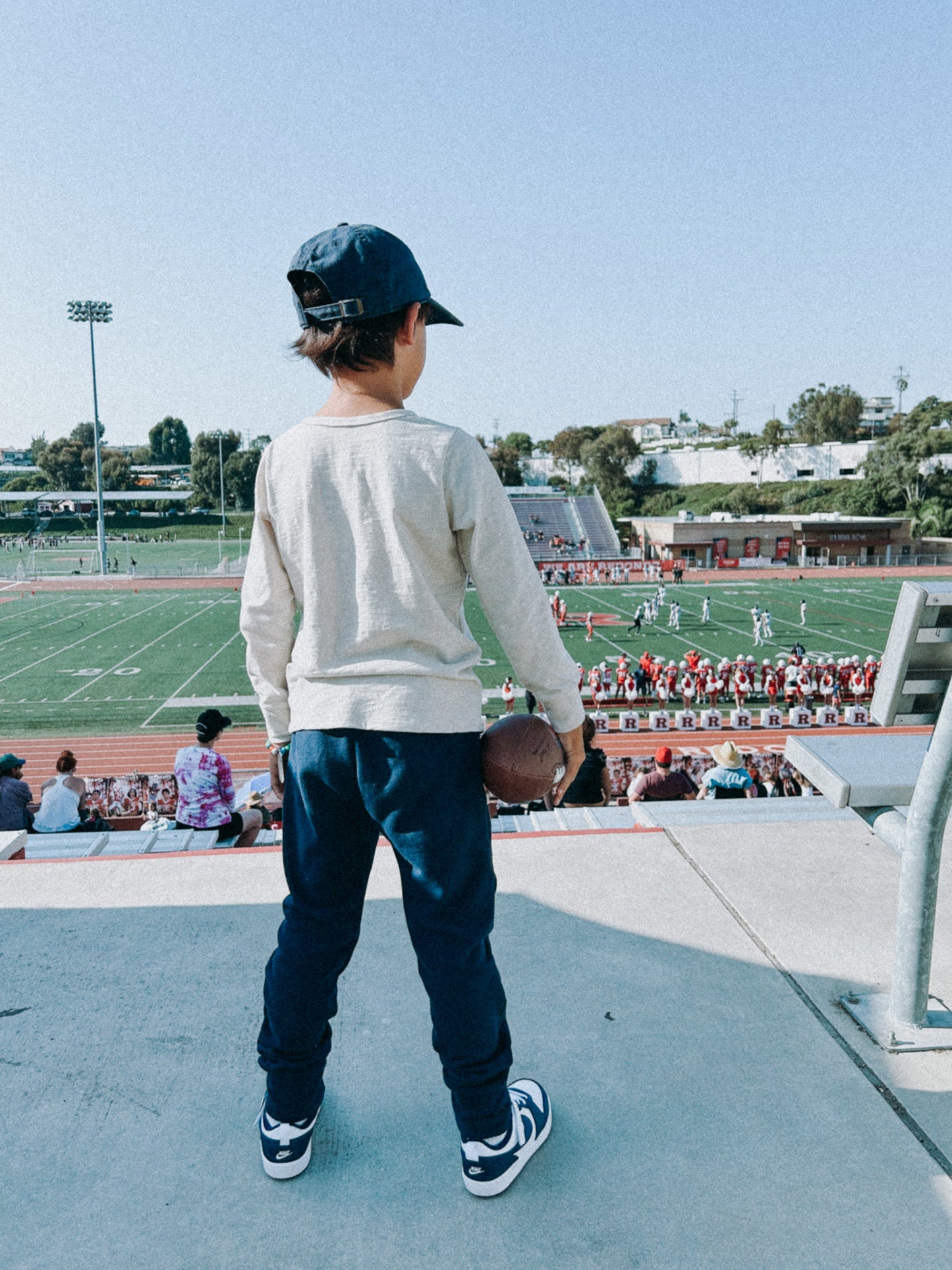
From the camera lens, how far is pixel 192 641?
1101 inches

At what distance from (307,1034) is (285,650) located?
2.45 ft

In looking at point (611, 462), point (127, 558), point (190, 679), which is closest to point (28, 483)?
point (127, 558)

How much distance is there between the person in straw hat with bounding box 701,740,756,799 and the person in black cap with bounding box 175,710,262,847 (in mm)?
3049

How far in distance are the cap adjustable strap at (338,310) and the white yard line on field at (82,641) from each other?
2379cm

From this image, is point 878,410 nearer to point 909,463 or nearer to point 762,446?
point 762,446

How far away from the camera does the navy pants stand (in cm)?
161

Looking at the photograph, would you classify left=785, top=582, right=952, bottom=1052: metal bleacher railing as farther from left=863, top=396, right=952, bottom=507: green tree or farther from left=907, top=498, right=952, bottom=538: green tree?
left=863, top=396, right=952, bottom=507: green tree

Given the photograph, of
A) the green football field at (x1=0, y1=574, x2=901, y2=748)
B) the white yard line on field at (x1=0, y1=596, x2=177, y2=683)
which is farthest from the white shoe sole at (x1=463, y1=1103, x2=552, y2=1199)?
the white yard line on field at (x1=0, y1=596, x2=177, y2=683)

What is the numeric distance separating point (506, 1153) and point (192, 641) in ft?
90.9

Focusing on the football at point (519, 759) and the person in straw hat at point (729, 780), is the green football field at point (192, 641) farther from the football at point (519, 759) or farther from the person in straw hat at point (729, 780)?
the football at point (519, 759)

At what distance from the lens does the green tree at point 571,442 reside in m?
88.7

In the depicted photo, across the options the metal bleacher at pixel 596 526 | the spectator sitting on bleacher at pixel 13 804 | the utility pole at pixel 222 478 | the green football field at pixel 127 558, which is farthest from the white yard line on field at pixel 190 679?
the utility pole at pixel 222 478

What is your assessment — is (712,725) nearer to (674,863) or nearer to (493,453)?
(674,863)

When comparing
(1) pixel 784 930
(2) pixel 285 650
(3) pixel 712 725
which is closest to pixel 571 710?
(2) pixel 285 650
